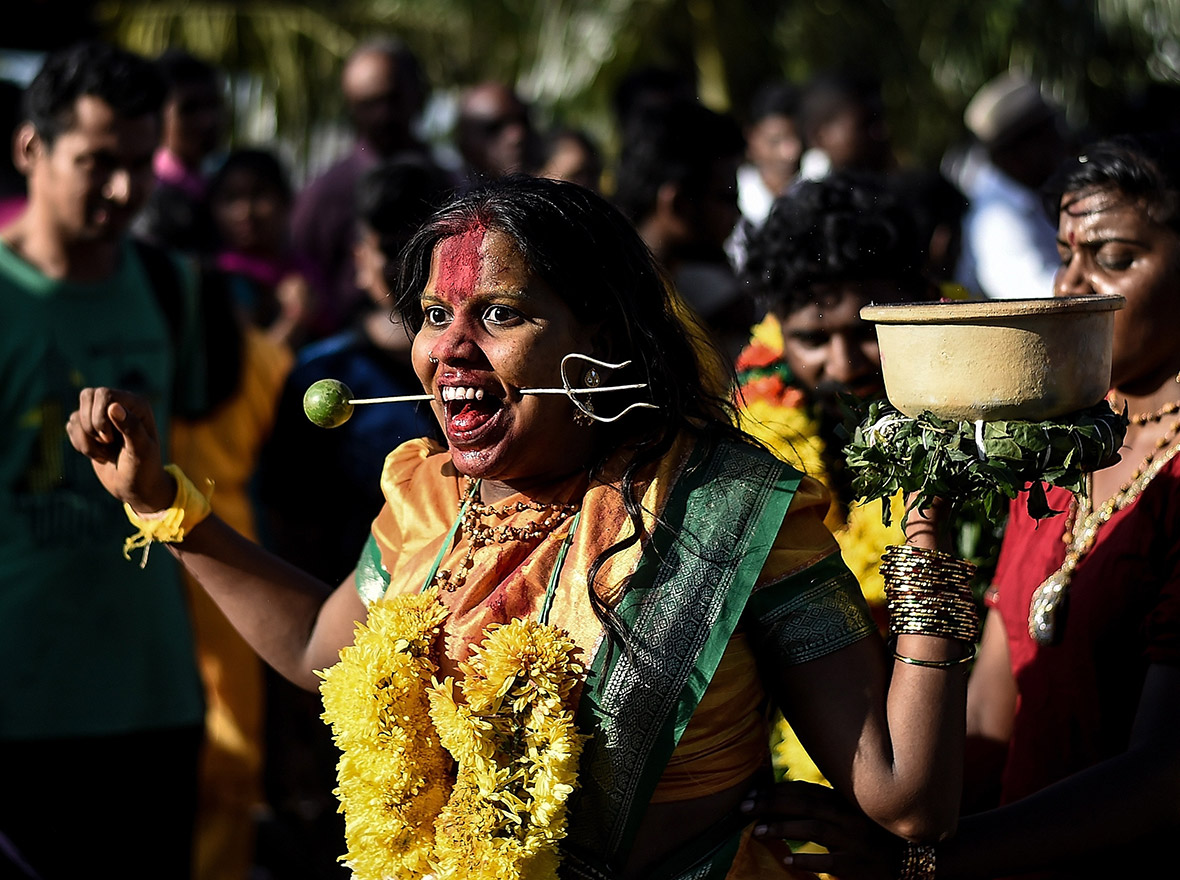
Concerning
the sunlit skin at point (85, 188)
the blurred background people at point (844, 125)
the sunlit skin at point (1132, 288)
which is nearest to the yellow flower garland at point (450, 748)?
the sunlit skin at point (1132, 288)

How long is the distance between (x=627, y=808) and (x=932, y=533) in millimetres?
658

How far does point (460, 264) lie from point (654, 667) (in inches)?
29.5

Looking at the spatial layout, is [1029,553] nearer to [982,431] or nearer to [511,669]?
[982,431]

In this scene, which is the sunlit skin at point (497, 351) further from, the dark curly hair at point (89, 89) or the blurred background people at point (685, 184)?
the blurred background people at point (685, 184)

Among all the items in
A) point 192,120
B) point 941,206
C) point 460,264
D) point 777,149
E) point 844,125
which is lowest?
point 460,264

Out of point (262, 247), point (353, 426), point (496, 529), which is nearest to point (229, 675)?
point (353, 426)

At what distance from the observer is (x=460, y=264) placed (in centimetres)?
242

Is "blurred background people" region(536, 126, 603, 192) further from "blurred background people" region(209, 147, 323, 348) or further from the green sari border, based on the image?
the green sari border

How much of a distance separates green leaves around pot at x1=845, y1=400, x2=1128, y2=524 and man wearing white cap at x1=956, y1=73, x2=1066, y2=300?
4148mm

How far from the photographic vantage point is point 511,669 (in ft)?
7.44

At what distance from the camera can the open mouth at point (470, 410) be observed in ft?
7.89

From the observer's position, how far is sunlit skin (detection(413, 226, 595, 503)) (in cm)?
239

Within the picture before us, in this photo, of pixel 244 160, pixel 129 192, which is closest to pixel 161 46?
pixel 244 160

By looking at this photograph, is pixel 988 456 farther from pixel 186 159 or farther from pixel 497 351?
pixel 186 159
